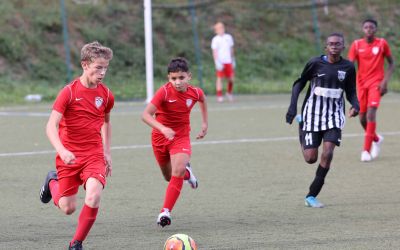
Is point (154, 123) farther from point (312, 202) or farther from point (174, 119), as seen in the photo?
point (312, 202)

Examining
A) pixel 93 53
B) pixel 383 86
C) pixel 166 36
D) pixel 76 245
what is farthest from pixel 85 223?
pixel 166 36

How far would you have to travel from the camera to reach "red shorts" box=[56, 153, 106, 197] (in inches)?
285

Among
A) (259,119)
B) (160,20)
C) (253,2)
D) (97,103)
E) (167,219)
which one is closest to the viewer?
(97,103)

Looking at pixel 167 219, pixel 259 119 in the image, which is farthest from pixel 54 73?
pixel 167 219

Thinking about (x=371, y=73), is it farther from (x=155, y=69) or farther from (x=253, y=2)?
(x=253, y=2)

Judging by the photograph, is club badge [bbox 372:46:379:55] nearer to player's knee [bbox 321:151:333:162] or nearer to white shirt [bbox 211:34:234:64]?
player's knee [bbox 321:151:333:162]

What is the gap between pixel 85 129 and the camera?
24.3 feet

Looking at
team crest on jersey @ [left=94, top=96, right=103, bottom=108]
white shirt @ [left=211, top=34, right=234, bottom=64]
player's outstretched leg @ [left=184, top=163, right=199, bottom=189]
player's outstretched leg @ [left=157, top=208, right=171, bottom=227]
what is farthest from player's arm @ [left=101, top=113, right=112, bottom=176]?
white shirt @ [left=211, top=34, right=234, bottom=64]

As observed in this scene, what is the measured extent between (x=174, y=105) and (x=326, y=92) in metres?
1.65

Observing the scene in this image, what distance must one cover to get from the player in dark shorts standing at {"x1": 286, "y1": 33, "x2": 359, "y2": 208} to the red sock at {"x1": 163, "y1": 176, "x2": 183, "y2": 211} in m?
1.48

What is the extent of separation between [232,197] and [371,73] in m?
3.70

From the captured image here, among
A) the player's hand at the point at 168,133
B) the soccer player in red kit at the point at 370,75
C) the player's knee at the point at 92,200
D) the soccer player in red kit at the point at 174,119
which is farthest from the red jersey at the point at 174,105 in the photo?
the soccer player in red kit at the point at 370,75

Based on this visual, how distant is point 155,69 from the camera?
83.3ft

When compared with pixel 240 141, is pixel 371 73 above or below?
above
